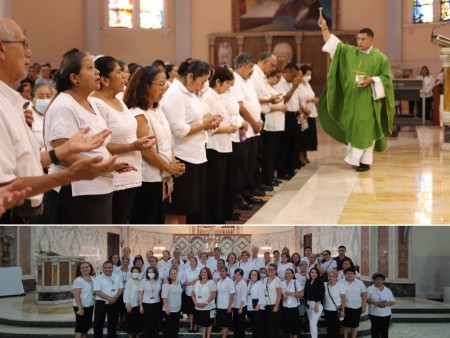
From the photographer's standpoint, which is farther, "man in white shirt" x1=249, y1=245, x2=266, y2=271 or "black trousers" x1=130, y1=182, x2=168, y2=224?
"black trousers" x1=130, y1=182, x2=168, y2=224

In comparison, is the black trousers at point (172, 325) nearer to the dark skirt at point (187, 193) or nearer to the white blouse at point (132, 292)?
the white blouse at point (132, 292)

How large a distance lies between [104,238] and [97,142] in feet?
2.76

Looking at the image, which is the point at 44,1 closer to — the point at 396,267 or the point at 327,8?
the point at 327,8

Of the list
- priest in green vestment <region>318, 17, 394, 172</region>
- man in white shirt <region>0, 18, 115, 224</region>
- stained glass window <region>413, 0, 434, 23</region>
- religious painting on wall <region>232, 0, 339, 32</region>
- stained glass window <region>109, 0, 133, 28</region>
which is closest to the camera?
man in white shirt <region>0, 18, 115, 224</region>

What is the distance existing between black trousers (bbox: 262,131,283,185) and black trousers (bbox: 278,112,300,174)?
1.17m

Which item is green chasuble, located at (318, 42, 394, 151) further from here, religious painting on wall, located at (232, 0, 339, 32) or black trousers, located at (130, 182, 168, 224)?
religious painting on wall, located at (232, 0, 339, 32)

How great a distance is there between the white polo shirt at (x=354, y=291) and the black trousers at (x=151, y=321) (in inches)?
33.7

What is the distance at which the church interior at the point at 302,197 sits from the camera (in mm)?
4148

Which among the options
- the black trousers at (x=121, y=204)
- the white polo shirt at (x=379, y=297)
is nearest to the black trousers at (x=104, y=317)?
the white polo shirt at (x=379, y=297)

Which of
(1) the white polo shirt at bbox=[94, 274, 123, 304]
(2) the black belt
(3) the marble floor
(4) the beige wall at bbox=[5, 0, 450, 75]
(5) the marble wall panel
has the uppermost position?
(4) the beige wall at bbox=[5, 0, 450, 75]

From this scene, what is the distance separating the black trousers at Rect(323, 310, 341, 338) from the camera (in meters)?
4.23

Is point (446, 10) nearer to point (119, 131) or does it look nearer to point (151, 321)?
point (119, 131)

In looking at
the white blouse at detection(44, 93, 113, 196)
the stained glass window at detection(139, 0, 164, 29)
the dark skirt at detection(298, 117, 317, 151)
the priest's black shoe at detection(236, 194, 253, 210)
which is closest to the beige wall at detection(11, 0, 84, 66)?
the stained glass window at detection(139, 0, 164, 29)

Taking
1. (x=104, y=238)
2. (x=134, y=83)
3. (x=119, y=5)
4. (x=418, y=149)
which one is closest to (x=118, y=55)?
(x=119, y=5)
